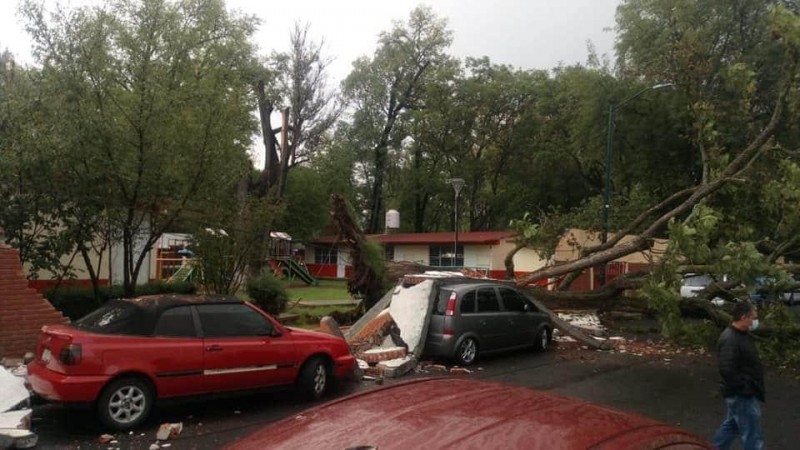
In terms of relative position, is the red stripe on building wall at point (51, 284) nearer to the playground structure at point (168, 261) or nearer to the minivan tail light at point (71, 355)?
the playground structure at point (168, 261)

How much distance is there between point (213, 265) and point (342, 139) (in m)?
31.3

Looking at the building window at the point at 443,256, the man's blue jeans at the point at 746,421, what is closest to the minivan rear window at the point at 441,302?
the man's blue jeans at the point at 746,421

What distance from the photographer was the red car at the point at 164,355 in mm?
6707

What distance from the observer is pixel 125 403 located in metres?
6.89

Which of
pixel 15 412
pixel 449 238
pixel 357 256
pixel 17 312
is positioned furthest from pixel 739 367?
pixel 449 238

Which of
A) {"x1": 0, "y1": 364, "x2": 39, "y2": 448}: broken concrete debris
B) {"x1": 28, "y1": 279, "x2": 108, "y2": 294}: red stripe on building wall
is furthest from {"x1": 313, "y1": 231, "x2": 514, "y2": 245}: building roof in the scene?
{"x1": 0, "y1": 364, "x2": 39, "y2": 448}: broken concrete debris

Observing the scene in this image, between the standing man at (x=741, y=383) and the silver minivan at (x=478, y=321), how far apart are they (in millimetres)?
5591

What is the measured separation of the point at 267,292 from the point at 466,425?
44.9 feet

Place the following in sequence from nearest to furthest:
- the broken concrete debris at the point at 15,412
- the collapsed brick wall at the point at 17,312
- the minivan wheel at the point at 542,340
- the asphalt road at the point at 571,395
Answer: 1. the broken concrete debris at the point at 15,412
2. the asphalt road at the point at 571,395
3. the collapsed brick wall at the point at 17,312
4. the minivan wheel at the point at 542,340

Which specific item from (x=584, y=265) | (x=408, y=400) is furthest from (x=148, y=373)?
(x=584, y=265)

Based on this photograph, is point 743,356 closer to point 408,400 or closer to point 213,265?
point 408,400

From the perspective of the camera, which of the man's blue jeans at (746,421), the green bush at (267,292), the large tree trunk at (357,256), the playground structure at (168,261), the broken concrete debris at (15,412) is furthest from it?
the playground structure at (168,261)

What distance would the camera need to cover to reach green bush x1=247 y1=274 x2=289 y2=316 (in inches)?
613

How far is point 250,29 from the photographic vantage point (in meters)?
35.8
